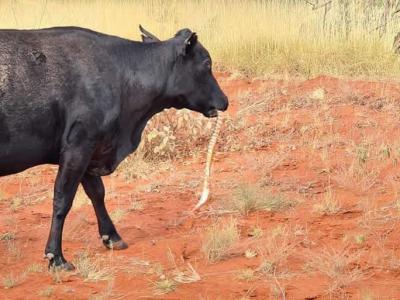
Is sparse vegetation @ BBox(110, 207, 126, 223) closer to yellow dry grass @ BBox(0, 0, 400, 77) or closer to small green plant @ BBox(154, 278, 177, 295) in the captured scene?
small green plant @ BBox(154, 278, 177, 295)

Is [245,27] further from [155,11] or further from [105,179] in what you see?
[105,179]

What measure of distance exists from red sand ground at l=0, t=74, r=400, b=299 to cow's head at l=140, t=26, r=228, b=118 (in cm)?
116

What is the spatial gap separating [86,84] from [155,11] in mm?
13618

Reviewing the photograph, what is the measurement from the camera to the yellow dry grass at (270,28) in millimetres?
14516

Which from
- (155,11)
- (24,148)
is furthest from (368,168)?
(155,11)

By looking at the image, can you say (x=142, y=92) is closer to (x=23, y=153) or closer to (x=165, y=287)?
(x=23, y=153)

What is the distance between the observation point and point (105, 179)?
937 centimetres

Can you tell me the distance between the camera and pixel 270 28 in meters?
16.2

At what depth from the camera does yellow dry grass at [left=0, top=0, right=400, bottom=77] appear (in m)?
14.5

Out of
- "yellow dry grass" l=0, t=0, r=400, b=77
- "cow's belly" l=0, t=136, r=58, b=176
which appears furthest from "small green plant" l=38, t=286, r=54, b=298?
"yellow dry grass" l=0, t=0, r=400, b=77

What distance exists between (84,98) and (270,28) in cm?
1065

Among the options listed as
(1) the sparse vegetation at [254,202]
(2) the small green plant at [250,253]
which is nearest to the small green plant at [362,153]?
(1) the sparse vegetation at [254,202]

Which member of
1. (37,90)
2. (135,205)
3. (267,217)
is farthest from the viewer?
(135,205)

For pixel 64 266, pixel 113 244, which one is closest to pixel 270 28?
pixel 113 244
